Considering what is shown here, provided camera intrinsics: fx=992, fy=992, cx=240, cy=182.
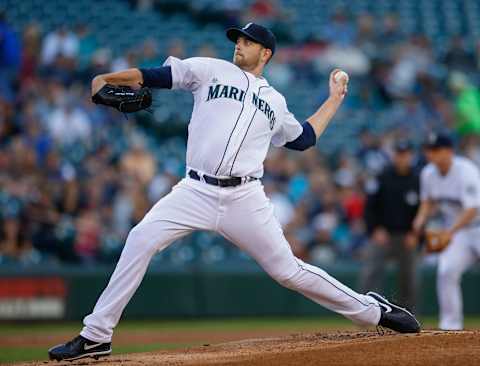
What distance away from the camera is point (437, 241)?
8688 millimetres

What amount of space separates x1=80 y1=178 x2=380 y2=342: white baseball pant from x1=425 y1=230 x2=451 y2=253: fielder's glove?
9.92ft

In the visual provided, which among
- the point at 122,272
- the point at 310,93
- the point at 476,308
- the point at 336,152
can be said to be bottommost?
the point at 476,308

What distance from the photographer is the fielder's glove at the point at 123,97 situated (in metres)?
5.52

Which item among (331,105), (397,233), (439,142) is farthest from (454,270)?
(331,105)

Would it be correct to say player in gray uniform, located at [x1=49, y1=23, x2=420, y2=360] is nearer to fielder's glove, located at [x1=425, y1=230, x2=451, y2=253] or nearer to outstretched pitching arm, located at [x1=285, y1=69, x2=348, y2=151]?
outstretched pitching arm, located at [x1=285, y1=69, x2=348, y2=151]

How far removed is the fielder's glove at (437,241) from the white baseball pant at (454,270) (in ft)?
0.61

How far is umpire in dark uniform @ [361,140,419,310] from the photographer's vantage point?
34.5 feet

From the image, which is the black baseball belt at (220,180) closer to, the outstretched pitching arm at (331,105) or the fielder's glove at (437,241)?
the outstretched pitching arm at (331,105)

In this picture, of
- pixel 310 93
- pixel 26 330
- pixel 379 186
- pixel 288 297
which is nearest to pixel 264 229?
pixel 379 186

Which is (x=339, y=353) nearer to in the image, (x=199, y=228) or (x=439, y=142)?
(x=199, y=228)

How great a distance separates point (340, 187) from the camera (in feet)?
43.0

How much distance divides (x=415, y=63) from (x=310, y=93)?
1.95 meters

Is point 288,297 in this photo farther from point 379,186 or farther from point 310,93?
point 310,93

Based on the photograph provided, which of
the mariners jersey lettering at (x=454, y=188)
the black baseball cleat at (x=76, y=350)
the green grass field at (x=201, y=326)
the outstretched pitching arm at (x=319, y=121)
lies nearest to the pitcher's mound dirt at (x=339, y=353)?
the black baseball cleat at (x=76, y=350)
